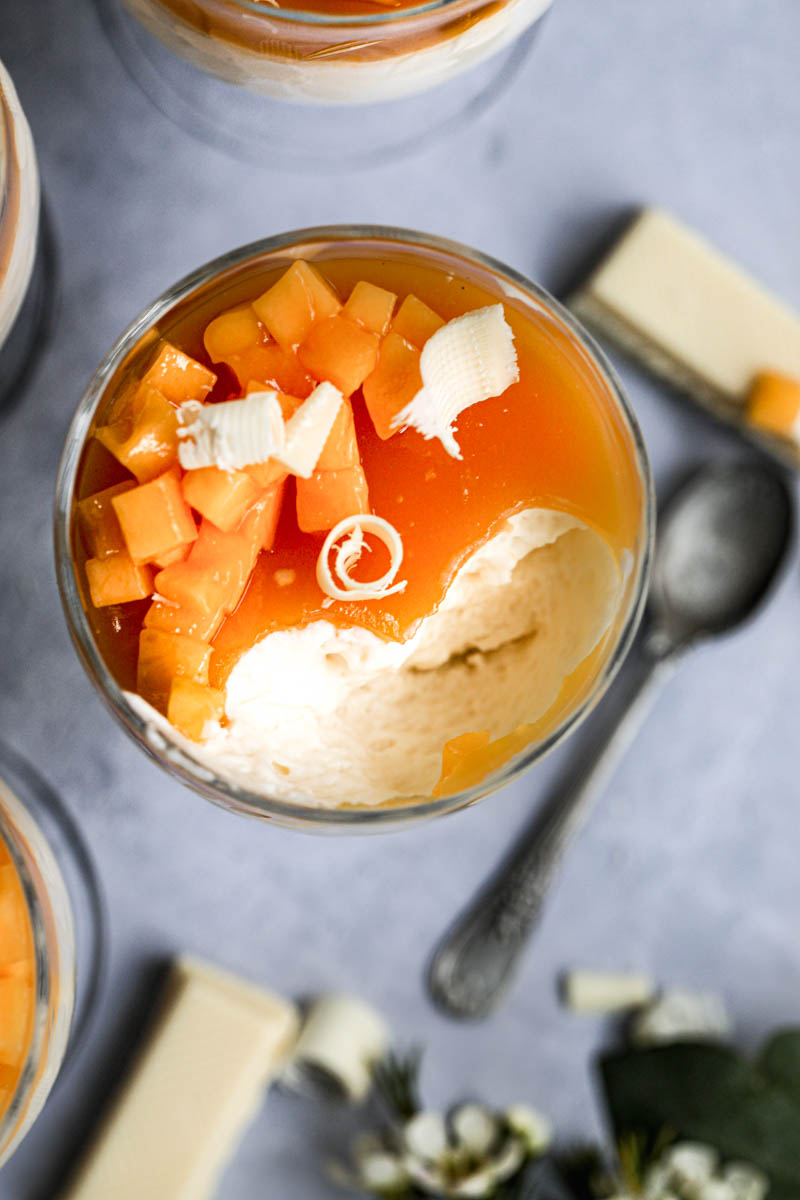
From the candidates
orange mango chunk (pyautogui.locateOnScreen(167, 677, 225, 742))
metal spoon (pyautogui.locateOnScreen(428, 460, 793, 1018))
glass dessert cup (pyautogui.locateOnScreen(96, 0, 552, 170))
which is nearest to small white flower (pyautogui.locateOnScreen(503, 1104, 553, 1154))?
metal spoon (pyautogui.locateOnScreen(428, 460, 793, 1018))

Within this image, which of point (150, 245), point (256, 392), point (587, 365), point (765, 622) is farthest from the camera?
point (765, 622)

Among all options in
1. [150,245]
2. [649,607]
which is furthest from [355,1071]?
[150,245]

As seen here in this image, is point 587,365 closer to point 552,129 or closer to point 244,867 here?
point 552,129

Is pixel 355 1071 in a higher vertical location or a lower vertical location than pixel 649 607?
lower

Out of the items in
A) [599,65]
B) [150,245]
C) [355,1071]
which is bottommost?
[355,1071]

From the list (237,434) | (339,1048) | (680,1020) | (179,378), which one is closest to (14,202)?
(179,378)

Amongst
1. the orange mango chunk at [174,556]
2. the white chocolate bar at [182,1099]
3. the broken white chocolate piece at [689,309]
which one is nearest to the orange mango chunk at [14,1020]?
the white chocolate bar at [182,1099]

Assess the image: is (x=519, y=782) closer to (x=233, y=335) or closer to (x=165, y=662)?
(x=165, y=662)

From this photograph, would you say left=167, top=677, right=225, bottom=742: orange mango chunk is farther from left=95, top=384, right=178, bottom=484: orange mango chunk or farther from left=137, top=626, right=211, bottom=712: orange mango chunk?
left=95, top=384, right=178, bottom=484: orange mango chunk
